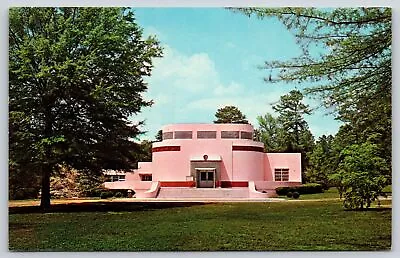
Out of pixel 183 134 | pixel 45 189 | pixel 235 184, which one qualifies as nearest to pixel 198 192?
pixel 235 184

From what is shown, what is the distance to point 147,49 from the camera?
25.0ft

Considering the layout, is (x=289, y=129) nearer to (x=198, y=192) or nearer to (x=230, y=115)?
(x=230, y=115)

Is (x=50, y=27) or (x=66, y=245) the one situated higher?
(x=50, y=27)

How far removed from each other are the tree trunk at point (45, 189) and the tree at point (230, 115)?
5.09 feet

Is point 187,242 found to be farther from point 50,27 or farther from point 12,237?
point 50,27

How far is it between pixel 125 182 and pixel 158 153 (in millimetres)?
393

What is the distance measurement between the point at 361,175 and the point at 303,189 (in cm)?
51

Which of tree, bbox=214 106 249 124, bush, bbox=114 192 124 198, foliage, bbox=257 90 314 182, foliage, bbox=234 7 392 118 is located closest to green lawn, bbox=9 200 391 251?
bush, bbox=114 192 124 198

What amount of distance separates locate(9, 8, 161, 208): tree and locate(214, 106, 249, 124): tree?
61cm

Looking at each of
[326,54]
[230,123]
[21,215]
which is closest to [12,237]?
[21,215]

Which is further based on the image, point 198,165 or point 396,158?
point 198,165

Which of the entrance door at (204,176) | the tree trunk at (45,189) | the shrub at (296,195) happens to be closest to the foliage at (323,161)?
the shrub at (296,195)

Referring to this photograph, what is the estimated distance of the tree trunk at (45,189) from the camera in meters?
7.65

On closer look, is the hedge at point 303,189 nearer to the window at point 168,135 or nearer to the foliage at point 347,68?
the foliage at point 347,68
